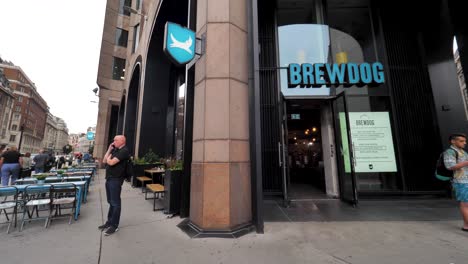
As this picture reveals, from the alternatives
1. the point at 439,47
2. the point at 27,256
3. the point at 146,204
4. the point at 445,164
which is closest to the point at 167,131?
the point at 146,204

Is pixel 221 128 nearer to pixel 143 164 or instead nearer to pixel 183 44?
pixel 183 44

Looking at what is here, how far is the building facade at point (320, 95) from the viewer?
155 inches

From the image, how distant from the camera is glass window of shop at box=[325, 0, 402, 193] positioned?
6340 mm

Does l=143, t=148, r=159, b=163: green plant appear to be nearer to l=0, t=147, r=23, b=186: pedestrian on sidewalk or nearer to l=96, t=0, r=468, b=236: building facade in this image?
l=0, t=147, r=23, b=186: pedestrian on sidewalk

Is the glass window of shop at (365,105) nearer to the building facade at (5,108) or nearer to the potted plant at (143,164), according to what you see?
the potted plant at (143,164)

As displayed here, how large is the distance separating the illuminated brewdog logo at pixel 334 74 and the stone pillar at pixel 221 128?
9.29ft

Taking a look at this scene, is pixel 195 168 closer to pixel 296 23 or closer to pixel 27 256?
pixel 27 256

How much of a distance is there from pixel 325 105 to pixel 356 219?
13.7 feet

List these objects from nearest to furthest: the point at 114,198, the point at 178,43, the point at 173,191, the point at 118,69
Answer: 1. the point at 114,198
2. the point at 178,43
3. the point at 173,191
4. the point at 118,69

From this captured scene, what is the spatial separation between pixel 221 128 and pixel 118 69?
23.0m

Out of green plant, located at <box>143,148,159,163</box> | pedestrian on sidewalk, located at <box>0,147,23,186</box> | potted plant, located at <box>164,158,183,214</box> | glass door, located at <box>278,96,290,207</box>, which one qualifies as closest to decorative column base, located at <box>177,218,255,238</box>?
potted plant, located at <box>164,158,183,214</box>

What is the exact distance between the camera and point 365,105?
670cm

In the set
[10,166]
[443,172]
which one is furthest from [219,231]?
[10,166]

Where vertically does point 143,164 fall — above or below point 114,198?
above
